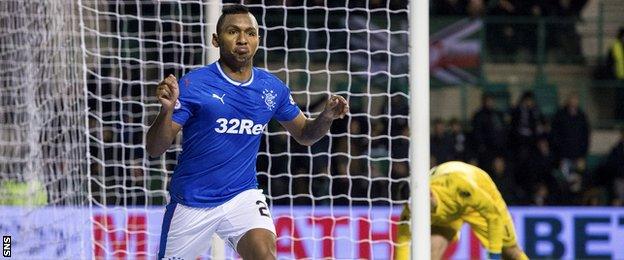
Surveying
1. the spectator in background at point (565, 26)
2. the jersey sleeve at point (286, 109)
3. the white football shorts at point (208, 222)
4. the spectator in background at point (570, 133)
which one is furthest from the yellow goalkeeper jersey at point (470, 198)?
the spectator in background at point (565, 26)

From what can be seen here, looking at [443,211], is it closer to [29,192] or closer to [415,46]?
[415,46]

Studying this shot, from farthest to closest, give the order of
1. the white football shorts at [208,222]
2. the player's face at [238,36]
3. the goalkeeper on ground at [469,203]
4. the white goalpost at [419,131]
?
1. the goalkeeper on ground at [469,203]
2. the white goalpost at [419,131]
3. the white football shorts at [208,222]
4. the player's face at [238,36]

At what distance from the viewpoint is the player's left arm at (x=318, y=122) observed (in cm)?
644

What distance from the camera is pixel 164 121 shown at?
232 inches

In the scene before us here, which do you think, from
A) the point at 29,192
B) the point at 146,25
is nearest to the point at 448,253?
the point at 146,25

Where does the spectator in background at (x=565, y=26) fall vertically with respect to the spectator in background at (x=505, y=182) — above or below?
above

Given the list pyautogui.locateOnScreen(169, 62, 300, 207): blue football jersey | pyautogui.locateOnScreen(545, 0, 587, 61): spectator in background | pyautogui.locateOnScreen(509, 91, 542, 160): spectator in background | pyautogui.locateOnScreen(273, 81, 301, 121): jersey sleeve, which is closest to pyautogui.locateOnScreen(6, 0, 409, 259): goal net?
pyautogui.locateOnScreen(509, 91, 542, 160): spectator in background

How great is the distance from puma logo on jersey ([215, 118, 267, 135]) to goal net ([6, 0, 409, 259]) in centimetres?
195

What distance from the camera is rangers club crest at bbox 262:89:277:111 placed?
647cm

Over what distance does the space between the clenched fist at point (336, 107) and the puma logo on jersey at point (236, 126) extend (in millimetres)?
366

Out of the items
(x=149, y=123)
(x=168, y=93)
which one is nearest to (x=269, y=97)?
(x=168, y=93)

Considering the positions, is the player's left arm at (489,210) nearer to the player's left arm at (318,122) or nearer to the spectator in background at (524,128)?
the player's left arm at (318,122)

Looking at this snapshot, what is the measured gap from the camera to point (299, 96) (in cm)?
1546

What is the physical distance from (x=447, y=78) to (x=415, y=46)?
917 cm
